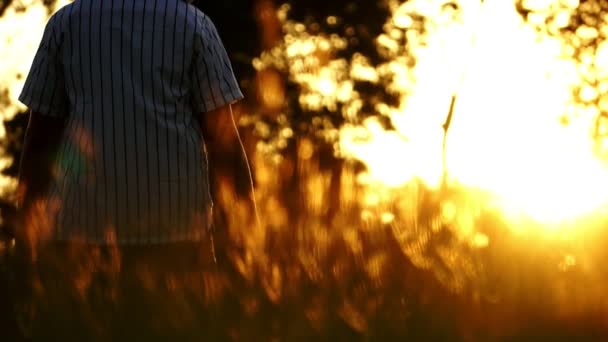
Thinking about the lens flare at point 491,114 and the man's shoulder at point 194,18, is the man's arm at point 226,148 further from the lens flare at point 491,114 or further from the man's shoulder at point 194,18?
the lens flare at point 491,114

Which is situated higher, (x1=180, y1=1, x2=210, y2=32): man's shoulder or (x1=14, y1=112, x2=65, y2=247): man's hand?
(x1=180, y1=1, x2=210, y2=32): man's shoulder

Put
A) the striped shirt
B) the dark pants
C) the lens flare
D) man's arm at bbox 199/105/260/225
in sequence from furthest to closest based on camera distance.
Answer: the lens flare → man's arm at bbox 199/105/260/225 → the dark pants → the striped shirt

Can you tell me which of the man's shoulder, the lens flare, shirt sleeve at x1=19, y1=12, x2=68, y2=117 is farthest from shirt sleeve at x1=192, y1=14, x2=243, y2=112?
the lens flare

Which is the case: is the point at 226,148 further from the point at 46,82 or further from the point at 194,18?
the point at 46,82

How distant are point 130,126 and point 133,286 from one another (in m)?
0.51

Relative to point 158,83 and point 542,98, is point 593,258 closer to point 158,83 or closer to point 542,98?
point 158,83

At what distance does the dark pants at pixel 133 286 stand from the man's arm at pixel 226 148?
265 mm

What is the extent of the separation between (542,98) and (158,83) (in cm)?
2491

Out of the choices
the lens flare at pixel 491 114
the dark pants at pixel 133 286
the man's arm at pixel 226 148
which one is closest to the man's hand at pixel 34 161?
the dark pants at pixel 133 286

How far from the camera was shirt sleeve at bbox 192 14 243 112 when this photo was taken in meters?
4.49

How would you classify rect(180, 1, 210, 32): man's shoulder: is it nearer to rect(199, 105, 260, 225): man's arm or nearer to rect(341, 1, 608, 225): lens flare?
rect(199, 105, 260, 225): man's arm

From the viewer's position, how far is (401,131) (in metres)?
28.0

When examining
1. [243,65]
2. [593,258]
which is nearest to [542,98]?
[243,65]

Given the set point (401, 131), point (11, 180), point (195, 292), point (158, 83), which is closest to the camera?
point (158, 83)
